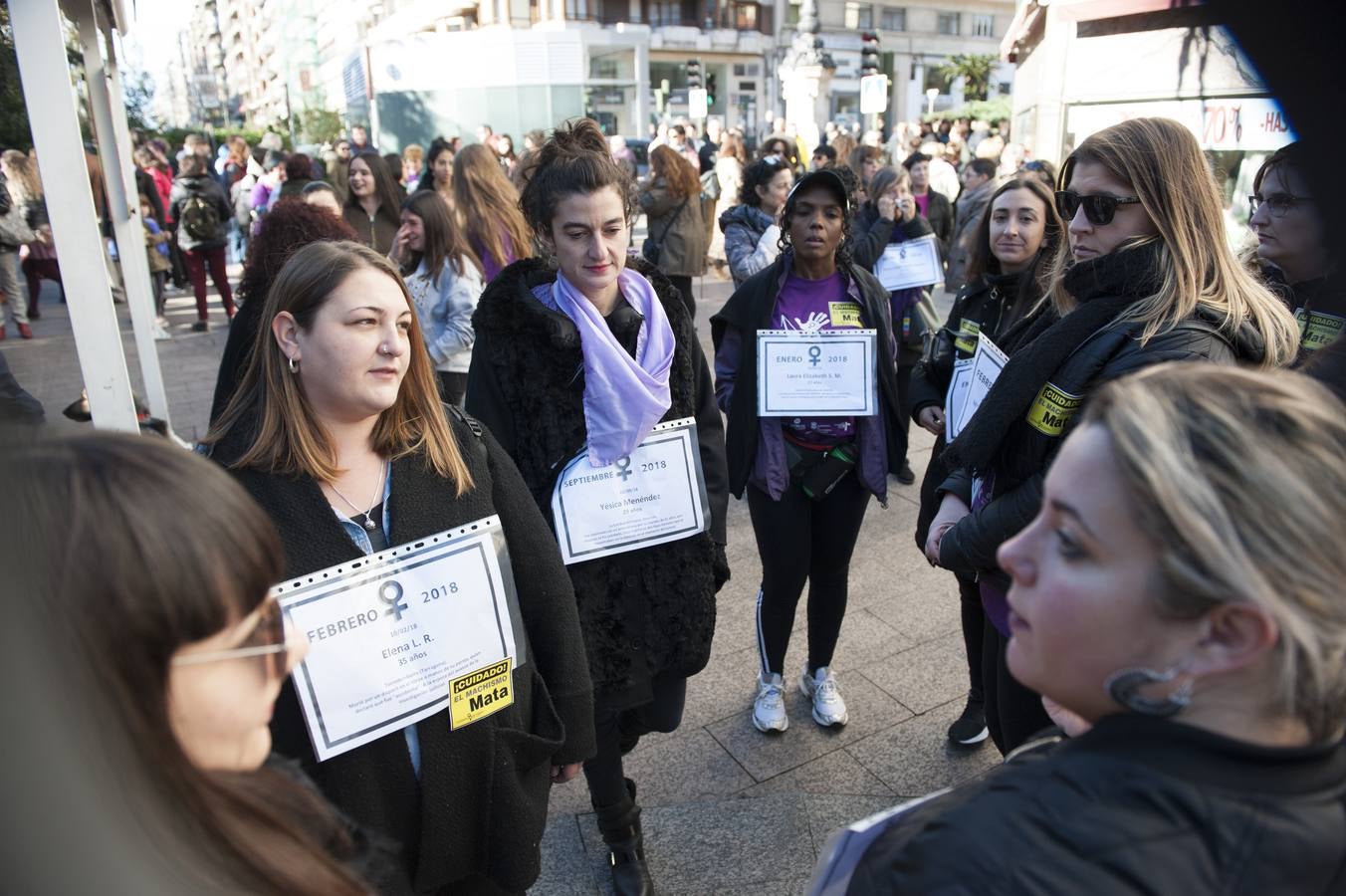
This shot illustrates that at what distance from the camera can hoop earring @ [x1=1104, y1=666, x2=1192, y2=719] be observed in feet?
2.94

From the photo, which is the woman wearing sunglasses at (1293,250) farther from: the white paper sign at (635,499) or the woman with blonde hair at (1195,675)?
the woman with blonde hair at (1195,675)

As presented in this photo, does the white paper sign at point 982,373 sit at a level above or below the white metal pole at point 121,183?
below

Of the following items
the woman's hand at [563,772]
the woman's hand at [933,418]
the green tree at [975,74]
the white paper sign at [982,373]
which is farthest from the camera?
the green tree at [975,74]

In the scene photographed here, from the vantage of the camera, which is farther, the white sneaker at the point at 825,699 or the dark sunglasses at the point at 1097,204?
the white sneaker at the point at 825,699

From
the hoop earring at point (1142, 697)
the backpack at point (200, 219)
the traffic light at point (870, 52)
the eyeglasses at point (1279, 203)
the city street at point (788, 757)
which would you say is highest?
the traffic light at point (870, 52)

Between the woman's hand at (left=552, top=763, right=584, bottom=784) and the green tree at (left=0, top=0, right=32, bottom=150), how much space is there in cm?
250

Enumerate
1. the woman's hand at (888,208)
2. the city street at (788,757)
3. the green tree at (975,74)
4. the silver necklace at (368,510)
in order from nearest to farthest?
the silver necklace at (368,510) < the city street at (788,757) < the woman's hand at (888,208) < the green tree at (975,74)

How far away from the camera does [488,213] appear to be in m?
4.98

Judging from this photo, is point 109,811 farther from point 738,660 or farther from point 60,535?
point 738,660

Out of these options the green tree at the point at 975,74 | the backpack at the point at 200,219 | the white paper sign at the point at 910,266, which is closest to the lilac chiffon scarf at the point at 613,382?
the white paper sign at the point at 910,266

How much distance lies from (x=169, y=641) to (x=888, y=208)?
529cm

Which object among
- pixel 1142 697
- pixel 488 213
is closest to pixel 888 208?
pixel 488 213

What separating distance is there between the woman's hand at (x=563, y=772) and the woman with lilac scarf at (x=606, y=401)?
25 centimetres

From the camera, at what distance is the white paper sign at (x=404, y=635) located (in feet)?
5.27
